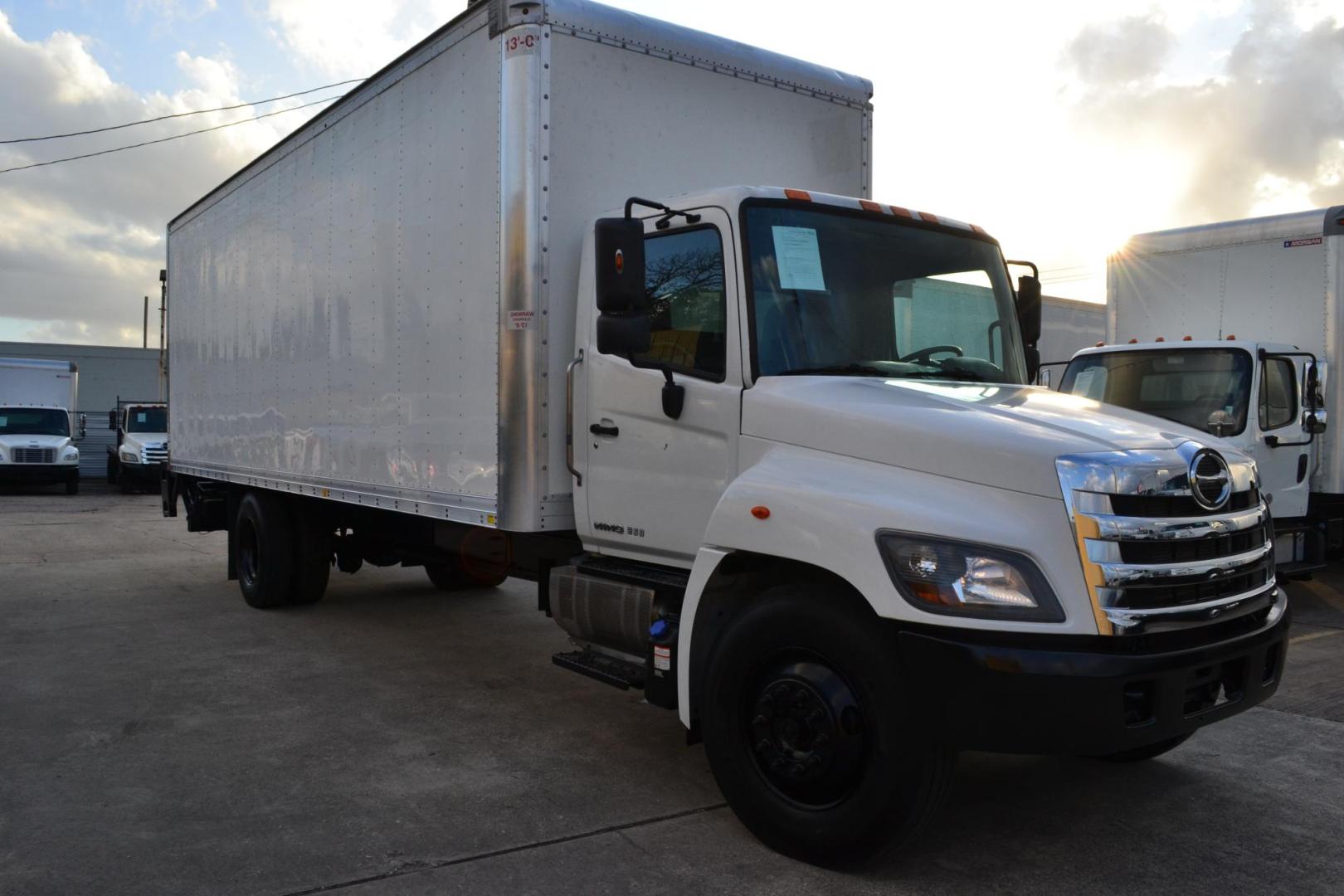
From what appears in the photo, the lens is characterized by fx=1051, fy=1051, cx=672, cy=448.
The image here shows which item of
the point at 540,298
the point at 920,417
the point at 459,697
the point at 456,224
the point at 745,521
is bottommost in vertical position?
the point at 459,697

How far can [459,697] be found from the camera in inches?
255

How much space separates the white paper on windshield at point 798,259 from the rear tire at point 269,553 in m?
6.24

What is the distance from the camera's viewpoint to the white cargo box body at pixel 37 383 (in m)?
26.3

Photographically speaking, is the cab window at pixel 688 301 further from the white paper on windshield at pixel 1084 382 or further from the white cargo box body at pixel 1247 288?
the white cargo box body at pixel 1247 288

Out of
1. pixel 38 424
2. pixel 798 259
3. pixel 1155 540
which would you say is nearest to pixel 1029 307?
pixel 798 259

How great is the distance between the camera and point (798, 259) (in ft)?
14.8

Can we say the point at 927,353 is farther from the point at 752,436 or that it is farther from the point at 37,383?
the point at 37,383

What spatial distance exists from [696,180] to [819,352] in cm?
183

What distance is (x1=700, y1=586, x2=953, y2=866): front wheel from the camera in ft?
11.6

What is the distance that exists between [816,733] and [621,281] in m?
1.91

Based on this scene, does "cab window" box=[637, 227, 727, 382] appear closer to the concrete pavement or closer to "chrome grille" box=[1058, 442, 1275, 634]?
"chrome grille" box=[1058, 442, 1275, 634]

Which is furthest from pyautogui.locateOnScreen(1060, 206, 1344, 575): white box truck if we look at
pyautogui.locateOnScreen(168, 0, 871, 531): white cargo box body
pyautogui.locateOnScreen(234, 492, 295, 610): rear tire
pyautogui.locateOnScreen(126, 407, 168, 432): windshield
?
pyautogui.locateOnScreen(126, 407, 168, 432): windshield

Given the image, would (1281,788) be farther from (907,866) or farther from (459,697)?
(459,697)

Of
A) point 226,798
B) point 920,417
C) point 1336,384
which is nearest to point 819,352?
point 920,417
